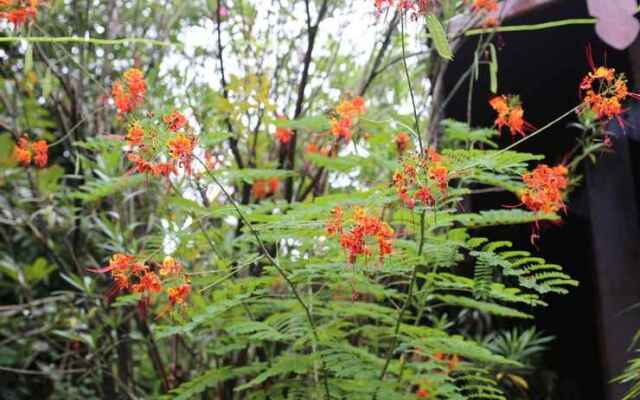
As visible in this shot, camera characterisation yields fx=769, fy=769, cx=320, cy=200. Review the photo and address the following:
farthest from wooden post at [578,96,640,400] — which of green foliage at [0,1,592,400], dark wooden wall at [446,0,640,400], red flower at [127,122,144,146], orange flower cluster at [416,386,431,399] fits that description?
red flower at [127,122,144,146]

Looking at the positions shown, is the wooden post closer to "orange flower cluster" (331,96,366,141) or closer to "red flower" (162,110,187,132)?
"orange flower cluster" (331,96,366,141)

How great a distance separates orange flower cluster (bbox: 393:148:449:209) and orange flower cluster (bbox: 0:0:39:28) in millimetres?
1217

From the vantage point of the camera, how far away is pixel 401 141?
270 centimetres

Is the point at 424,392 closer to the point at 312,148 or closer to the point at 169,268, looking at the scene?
the point at 169,268

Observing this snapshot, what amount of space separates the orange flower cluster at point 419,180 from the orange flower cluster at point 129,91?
0.74 meters

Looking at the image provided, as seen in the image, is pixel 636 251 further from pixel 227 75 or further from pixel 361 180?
pixel 227 75

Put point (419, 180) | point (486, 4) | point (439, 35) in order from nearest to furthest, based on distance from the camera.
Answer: point (439, 35)
point (419, 180)
point (486, 4)

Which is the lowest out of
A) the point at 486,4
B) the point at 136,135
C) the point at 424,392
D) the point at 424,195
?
the point at 424,392

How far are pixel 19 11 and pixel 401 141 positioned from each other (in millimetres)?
1295

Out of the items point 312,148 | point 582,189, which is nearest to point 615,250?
point 582,189

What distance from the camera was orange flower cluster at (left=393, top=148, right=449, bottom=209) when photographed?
1.69 m

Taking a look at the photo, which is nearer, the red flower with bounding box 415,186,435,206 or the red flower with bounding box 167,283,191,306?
the red flower with bounding box 415,186,435,206

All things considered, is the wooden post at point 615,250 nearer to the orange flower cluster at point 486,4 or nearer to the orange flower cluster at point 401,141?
the orange flower cluster at point 486,4

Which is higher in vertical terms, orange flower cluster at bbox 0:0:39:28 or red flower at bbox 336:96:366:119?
orange flower cluster at bbox 0:0:39:28
